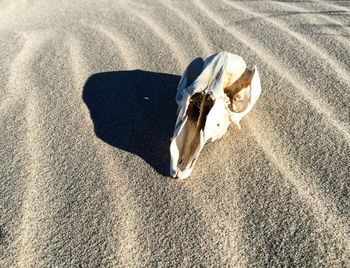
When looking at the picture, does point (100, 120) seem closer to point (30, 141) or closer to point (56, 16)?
point (30, 141)

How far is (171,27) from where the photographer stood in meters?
3.26

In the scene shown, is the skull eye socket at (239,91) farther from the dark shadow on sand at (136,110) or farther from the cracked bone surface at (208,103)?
the dark shadow on sand at (136,110)

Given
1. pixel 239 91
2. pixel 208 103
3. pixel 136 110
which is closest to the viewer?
pixel 208 103

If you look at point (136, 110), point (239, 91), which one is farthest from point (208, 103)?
point (136, 110)

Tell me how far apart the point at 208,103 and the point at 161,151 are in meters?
0.30

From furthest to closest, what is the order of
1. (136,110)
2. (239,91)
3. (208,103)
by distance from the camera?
(136,110) → (239,91) → (208,103)

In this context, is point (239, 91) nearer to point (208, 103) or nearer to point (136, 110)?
point (208, 103)

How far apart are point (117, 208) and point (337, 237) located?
2.68 ft

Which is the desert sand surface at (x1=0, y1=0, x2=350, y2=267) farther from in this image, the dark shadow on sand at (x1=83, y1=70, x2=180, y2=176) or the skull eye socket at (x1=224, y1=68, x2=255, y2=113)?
the skull eye socket at (x1=224, y1=68, x2=255, y2=113)

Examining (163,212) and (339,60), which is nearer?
(163,212)

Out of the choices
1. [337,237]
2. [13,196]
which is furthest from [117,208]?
[337,237]

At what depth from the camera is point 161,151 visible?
6.98 ft

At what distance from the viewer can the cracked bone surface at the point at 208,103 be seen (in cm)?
198

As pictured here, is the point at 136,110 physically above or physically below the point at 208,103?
below
